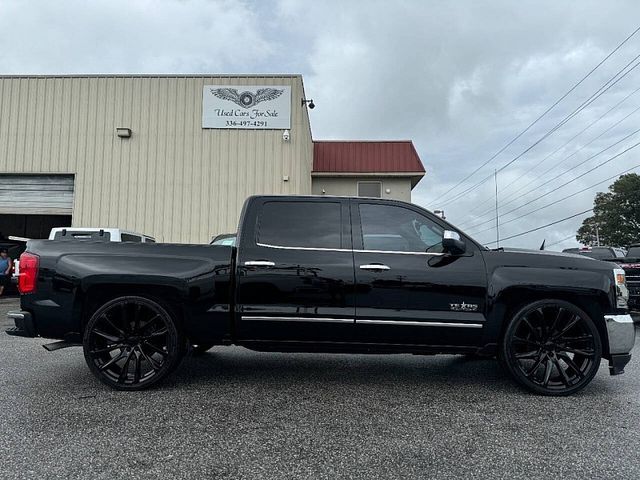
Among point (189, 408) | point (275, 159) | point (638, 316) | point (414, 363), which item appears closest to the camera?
point (189, 408)

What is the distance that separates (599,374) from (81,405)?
16.2 ft

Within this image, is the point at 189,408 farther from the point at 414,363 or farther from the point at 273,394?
the point at 414,363

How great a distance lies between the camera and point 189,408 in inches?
142

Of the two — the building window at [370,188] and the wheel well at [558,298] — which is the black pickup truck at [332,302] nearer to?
the wheel well at [558,298]

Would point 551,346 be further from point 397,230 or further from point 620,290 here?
point 397,230

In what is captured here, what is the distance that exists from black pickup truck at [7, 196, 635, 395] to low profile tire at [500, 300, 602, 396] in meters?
0.01

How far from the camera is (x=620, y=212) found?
187ft

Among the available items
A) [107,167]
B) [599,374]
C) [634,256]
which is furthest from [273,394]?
[107,167]

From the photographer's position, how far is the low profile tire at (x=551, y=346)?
4016 millimetres

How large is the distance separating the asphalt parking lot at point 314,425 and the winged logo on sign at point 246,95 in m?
12.3

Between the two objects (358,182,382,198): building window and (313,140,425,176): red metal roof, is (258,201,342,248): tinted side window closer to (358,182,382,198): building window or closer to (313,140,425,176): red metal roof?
(313,140,425,176): red metal roof

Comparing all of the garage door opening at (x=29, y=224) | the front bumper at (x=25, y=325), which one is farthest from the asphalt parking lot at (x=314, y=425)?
the garage door opening at (x=29, y=224)

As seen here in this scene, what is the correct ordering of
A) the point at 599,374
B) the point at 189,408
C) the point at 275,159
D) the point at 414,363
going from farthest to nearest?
the point at 275,159, the point at 414,363, the point at 599,374, the point at 189,408

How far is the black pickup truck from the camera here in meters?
4.03
